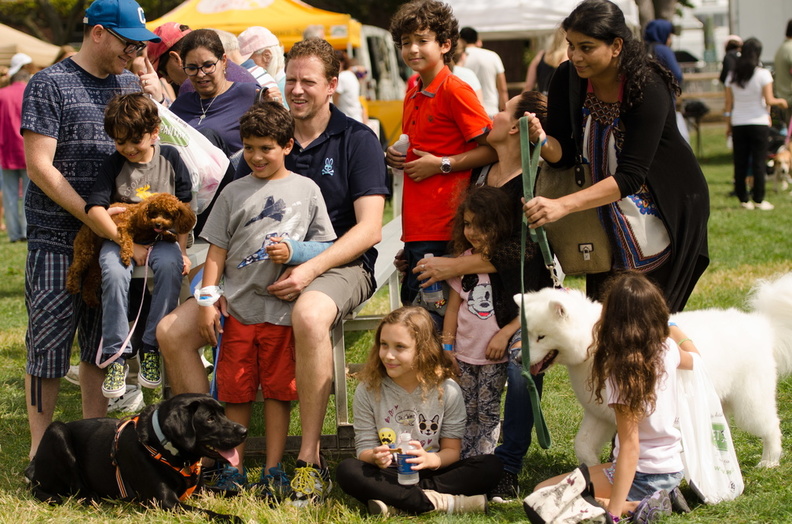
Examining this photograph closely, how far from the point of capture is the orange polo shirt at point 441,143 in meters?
4.21

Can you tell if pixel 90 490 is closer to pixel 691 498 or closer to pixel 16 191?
pixel 691 498

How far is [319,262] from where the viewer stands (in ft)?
13.4

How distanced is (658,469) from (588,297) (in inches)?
31.8

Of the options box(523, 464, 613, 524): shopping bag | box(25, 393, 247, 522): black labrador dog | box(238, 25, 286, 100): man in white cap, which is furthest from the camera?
box(238, 25, 286, 100): man in white cap

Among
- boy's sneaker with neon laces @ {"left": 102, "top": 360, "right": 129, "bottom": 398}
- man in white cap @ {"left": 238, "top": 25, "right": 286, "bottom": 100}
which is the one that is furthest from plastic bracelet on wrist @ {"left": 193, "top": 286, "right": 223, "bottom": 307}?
man in white cap @ {"left": 238, "top": 25, "right": 286, "bottom": 100}

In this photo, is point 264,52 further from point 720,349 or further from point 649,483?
point 649,483

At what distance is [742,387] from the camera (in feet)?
12.9

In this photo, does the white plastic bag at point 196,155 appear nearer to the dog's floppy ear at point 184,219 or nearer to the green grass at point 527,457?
the dog's floppy ear at point 184,219

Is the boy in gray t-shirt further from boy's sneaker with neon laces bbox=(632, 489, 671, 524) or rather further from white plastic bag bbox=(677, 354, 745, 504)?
white plastic bag bbox=(677, 354, 745, 504)

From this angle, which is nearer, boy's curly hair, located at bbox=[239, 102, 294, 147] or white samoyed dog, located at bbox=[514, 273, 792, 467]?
white samoyed dog, located at bbox=[514, 273, 792, 467]

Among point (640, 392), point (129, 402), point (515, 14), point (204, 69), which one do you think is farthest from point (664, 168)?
point (515, 14)

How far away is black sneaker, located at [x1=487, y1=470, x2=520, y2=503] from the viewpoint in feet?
12.9

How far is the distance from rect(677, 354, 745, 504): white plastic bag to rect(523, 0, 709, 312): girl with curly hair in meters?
0.40

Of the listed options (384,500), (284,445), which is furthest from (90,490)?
(384,500)
